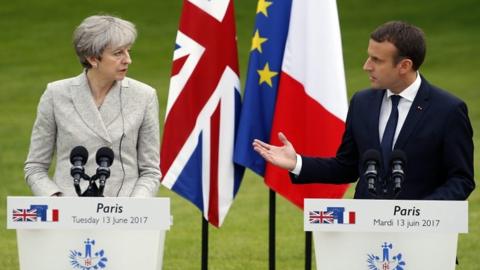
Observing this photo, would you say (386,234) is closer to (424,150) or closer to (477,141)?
(424,150)

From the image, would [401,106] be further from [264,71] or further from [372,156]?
[264,71]

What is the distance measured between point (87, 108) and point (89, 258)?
100 cm

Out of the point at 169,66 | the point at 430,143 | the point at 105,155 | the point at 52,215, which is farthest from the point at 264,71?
the point at 169,66

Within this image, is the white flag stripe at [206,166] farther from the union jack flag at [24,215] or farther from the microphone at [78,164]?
the union jack flag at [24,215]

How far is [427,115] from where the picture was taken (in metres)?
6.43

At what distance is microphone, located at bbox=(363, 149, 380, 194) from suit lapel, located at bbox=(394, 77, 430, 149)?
521 mm

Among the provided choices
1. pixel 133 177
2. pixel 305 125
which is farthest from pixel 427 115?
pixel 305 125

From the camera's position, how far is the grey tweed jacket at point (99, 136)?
6605 mm

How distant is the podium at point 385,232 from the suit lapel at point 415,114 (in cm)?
64

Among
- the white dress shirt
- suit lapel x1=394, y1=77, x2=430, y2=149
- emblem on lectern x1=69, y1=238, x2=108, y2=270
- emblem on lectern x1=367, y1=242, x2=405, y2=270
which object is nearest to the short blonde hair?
emblem on lectern x1=69, y1=238, x2=108, y2=270

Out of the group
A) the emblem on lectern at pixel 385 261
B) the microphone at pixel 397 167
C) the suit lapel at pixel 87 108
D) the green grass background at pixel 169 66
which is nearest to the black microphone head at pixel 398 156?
the microphone at pixel 397 167

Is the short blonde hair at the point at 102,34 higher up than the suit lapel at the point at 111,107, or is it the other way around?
the short blonde hair at the point at 102,34

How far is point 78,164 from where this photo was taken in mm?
5949

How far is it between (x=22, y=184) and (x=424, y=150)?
374 inches
